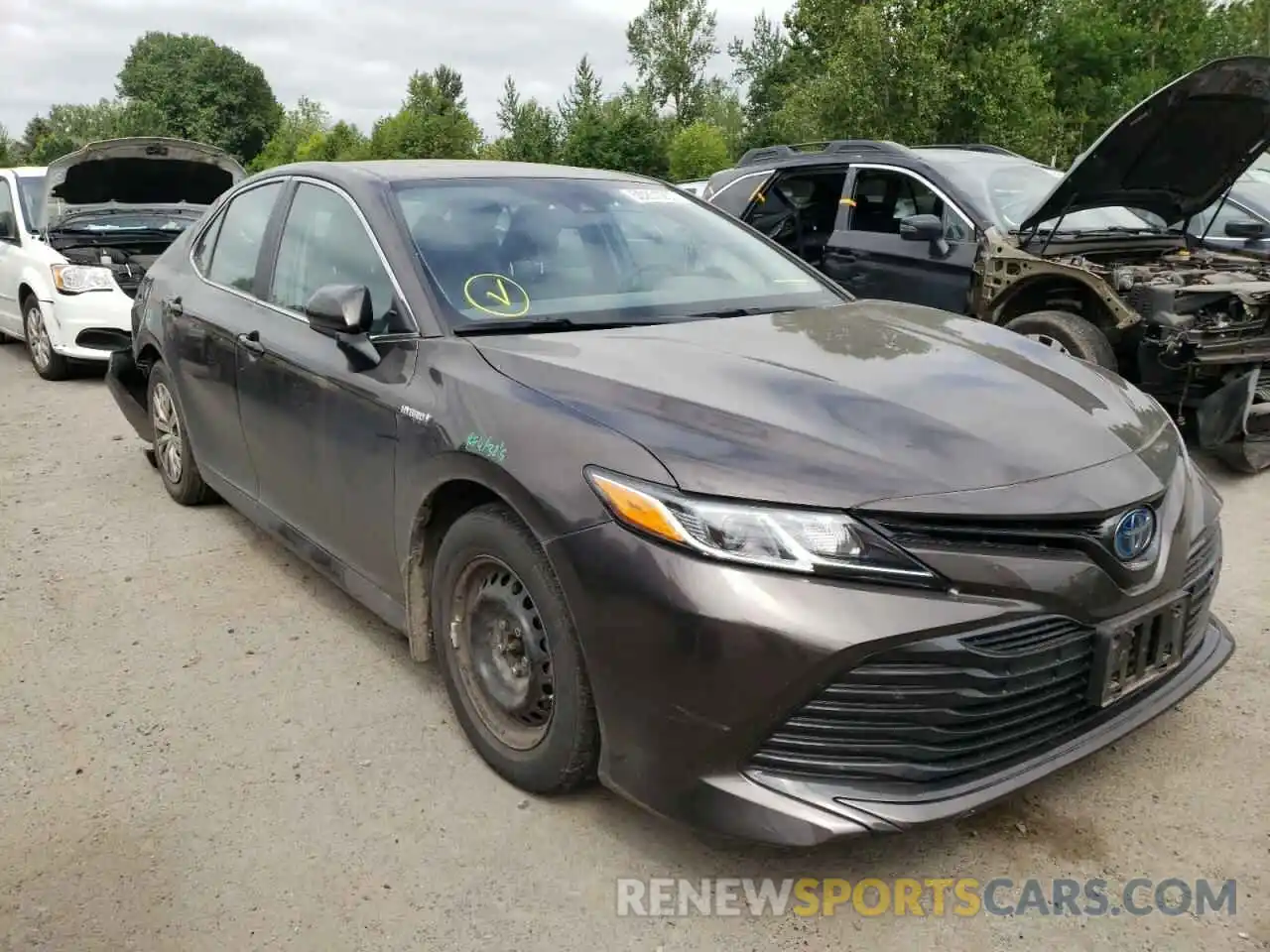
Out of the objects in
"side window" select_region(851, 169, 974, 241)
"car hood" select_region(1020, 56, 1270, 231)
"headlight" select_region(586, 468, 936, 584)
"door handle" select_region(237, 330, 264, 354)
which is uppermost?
"car hood" select_region(1020, 56, 1270, 231)

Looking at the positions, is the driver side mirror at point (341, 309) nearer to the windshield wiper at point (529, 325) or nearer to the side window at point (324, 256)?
the side window at point (324, 256)

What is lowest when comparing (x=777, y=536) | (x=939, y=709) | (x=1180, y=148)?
(x=939, y=709)

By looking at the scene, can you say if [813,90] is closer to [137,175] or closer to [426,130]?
[137,175]

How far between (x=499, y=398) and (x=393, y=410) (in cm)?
48

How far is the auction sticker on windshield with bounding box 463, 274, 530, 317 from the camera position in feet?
10.2

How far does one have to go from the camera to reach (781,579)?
212 centimetres

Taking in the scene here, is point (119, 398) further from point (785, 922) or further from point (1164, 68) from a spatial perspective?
point (1164, 68)

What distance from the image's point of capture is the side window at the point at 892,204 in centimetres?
649

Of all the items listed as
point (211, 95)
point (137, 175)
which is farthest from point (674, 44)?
point (137, 175)

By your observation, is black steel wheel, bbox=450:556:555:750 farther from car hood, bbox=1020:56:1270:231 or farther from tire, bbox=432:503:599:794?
car hood, bbox=1020:56:1270:231

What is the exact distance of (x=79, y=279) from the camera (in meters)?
8.36

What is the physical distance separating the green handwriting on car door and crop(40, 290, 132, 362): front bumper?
6.74 metres

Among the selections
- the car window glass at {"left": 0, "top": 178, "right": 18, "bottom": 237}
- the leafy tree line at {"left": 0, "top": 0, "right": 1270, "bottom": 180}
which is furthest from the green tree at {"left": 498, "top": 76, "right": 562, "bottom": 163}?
the car window glass at {"left": 0, "top": 178, "right": 18, "bottom": 237}

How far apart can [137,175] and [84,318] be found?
75.9 inches
